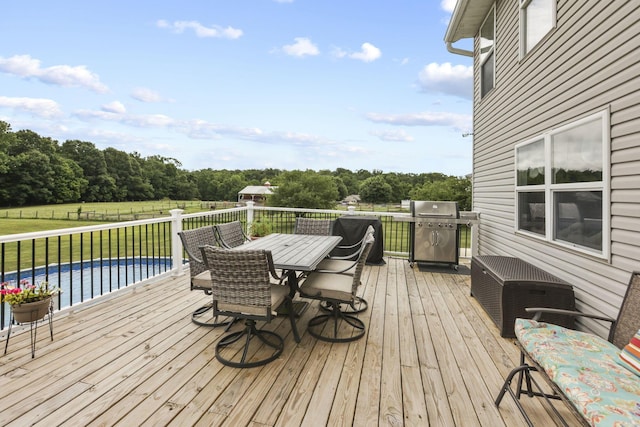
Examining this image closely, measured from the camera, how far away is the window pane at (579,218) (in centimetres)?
253

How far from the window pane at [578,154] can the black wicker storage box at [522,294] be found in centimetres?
94

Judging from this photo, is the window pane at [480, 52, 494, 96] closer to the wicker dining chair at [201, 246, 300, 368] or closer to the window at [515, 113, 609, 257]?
the window at [515, 113, 609, 257]

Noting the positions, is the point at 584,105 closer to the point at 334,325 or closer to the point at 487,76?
the point at 334,325

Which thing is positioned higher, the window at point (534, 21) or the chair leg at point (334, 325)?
the window at point (534, 21)

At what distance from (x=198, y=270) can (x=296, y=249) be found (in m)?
1.02

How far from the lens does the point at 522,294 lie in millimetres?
2809

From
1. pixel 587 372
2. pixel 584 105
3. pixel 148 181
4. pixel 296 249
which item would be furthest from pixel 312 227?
pixel 148 181

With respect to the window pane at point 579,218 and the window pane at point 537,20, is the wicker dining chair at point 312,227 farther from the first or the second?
the window pane at point 537,20

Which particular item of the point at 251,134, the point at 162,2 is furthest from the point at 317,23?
the point at 251,134

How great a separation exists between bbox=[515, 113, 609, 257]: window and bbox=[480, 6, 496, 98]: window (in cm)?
214

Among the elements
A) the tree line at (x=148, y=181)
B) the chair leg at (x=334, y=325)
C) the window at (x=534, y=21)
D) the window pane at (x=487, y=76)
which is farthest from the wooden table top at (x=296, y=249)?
the tree line at (x=148, y=181)

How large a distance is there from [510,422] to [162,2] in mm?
11961

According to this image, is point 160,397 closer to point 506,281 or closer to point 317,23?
point 506,281

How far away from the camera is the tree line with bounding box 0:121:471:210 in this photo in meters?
33.4
